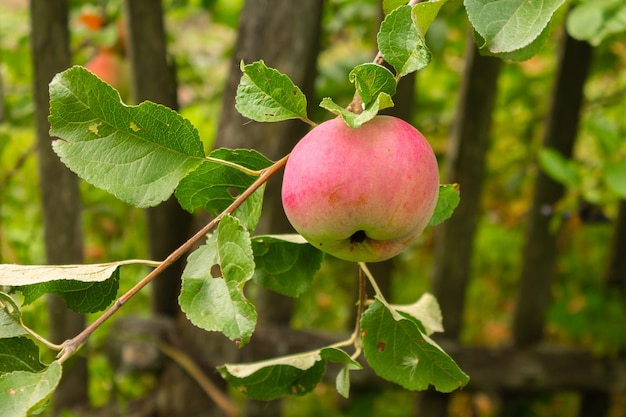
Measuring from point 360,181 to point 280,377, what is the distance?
0.28 m

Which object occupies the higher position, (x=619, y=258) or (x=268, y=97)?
(x=268, y=97)

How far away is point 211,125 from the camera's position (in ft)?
6.73

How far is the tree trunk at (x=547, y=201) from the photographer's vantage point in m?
1.82

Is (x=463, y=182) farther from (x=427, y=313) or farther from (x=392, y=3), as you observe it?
(x=392, y=3)

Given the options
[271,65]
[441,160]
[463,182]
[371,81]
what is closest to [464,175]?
[463,182]

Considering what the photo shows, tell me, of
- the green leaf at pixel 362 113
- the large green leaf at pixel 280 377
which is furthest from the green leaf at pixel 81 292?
the green leaf at pixel 362 113

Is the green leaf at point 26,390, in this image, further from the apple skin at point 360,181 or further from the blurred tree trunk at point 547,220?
the blurred tree trunk at point 547,220

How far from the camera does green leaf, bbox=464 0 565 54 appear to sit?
1.92ft

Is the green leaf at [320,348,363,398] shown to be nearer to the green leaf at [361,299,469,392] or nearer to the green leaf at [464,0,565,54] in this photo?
the green leaf at [361,299,469,392]

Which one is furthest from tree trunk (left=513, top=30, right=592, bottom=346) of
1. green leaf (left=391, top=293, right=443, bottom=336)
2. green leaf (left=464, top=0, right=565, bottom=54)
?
green leaf (left=464, top=0, right=565, bottom=54)

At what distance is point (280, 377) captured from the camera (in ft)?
2.42

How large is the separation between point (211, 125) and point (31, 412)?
1.58 metres

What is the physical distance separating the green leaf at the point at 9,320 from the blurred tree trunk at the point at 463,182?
1.29m

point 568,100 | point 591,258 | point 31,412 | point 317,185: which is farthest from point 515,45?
point 591,258
